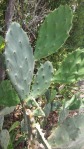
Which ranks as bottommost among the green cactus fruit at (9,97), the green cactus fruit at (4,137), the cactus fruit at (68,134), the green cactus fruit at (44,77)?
the cactus fruit at (68,134)

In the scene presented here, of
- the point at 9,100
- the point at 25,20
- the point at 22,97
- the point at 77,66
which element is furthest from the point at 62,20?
the point at 25,20

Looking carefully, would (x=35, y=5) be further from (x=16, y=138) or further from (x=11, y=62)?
(x=11, y=62)

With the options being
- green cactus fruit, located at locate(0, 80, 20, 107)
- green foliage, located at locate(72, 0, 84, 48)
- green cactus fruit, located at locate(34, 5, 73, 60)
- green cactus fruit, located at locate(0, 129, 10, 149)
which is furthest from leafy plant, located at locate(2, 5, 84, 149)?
green foliage, located at locate(72, 0, 84, 48)

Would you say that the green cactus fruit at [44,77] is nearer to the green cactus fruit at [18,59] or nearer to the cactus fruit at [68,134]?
the green cactus fruit at [18,59]

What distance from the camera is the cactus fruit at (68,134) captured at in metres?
2.02

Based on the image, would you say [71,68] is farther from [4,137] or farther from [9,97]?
[4,137]

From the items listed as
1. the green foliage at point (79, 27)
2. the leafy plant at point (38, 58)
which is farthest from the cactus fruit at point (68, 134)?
the green foliage at point (79, 27)

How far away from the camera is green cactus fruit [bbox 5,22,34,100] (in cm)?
173

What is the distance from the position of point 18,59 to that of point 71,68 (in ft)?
1.29

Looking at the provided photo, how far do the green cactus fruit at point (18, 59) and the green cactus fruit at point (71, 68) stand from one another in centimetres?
26

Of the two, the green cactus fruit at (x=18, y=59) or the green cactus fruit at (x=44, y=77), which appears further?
the green cactus fruit at (x=44, y=77)

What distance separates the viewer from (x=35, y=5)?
5.09m

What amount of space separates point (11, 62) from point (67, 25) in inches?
15.6

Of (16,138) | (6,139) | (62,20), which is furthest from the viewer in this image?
(16,138)
